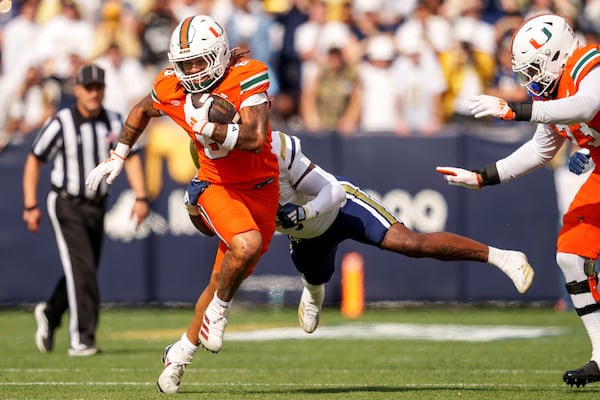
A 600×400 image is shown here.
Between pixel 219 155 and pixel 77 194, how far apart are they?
287 cm

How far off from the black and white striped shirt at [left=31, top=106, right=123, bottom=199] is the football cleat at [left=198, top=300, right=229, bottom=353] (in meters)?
3.06

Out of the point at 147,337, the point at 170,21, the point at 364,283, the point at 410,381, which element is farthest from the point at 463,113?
the point at 410,381

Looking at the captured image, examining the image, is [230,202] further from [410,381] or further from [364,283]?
[364,283]

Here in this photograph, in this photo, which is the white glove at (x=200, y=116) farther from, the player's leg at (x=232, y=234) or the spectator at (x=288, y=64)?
the spectator at (x=288, y=64)

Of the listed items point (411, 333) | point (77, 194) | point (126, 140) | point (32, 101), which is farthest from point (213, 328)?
point (32, 101)

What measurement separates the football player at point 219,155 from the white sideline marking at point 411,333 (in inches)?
137

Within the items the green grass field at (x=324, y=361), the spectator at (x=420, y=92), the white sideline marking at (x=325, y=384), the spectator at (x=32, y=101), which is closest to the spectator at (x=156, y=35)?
the spectator at (x=32, y=101)

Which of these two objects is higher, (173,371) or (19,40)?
(19,40)

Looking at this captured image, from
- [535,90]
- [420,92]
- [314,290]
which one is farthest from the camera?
[420,92]

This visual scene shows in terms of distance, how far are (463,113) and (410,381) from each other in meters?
6.40

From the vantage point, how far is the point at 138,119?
7223mm

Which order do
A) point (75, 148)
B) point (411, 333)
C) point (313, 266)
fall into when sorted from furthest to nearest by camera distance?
point (411, 333) < point (75, 148) < point (313, 266)

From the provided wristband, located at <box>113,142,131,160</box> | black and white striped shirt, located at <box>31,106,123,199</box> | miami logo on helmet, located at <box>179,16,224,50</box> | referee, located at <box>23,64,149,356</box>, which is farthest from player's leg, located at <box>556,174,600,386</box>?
black and white striped shirt, located at <box>31,106,123,199</box>

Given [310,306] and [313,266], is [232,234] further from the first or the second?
[310,306]
